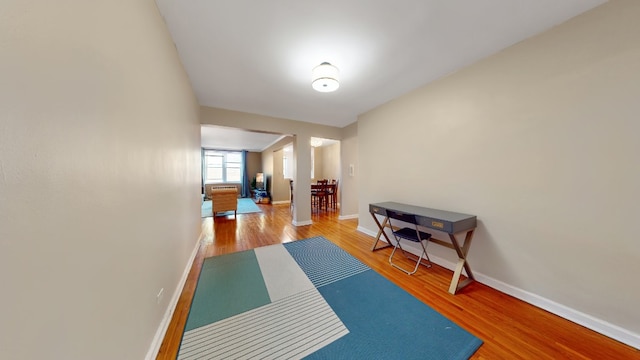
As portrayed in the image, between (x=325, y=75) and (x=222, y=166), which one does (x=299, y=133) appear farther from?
(x=222, y=166)

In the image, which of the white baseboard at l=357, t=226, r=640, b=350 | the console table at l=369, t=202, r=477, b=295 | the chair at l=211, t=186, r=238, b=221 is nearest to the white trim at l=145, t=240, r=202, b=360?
the console table at l=369, t=202, r=477, b=295

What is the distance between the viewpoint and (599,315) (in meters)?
1.56

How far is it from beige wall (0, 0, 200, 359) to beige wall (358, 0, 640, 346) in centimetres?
308

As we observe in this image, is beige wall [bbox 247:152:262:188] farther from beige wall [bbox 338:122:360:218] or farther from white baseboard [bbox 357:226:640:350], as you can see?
white baseboard [bbox 357:226:640:350]

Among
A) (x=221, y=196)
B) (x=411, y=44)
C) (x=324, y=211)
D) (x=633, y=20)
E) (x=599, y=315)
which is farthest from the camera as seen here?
(x=324, y=211)

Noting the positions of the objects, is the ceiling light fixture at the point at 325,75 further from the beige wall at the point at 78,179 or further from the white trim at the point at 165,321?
the white trim at the point at 165,321

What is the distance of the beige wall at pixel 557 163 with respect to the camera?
1.46 m

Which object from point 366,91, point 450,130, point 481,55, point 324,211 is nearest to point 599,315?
point 450,130

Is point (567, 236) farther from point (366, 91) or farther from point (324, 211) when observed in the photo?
point (324, 211)

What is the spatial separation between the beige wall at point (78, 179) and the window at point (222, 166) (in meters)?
8.55

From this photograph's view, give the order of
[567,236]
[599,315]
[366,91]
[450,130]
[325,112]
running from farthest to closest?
[325,112] → [366,91] → [450,130] → [567,236] → [599,315]

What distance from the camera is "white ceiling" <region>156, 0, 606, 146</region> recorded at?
1545mm

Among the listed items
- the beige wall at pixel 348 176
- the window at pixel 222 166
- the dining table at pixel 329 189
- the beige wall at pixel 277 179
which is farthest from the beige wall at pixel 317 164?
the window at pixel 222 166

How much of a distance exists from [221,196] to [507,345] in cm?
558
